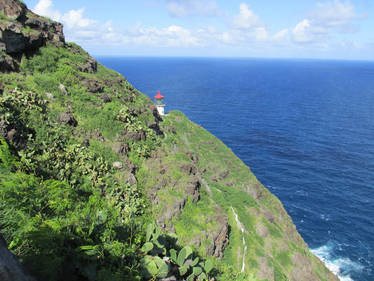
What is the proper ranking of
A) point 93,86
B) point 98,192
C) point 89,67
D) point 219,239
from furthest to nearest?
1. point 89,67
2. point 93,86
3. point 219,239
4. point 98,192

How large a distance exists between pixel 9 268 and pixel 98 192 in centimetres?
1570

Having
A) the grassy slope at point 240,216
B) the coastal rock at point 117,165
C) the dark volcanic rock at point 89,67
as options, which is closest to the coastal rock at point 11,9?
the dark volcanic rock at point 89,67

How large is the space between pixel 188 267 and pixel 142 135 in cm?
2026

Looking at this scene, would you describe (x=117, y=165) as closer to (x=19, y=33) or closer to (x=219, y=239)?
(x=219, y=239)

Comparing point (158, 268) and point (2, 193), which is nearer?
point (2, 193)

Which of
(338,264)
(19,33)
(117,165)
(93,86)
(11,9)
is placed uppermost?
(11,9)

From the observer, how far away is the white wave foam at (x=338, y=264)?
43378mm

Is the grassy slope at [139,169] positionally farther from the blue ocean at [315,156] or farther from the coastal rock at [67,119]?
the blue ocean at [315,156]

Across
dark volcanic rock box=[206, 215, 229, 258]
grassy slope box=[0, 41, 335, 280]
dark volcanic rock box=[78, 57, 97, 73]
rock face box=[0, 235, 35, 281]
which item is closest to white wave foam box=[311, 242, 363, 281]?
grassy slope box=[0, 41, 335, 280]

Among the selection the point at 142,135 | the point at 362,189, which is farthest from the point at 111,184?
the point at 362,189

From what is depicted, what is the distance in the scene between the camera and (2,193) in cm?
844

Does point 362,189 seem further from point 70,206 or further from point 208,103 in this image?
point 208,103

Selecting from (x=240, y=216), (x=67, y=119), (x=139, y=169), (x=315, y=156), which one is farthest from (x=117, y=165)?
(x=315, y=156)

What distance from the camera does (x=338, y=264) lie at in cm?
4556
